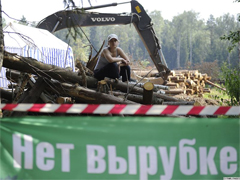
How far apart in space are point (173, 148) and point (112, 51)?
16.7 ft

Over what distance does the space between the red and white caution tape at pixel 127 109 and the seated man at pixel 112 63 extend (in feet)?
13.6

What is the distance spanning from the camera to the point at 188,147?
3590 mm

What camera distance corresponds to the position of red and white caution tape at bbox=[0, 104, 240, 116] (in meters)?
3.71

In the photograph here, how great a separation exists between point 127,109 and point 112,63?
4465 millimetres

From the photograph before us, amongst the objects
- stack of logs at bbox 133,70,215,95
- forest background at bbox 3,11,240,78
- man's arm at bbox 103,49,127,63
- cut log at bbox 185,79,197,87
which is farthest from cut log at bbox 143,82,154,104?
forest background at bbox 3,11,240,78

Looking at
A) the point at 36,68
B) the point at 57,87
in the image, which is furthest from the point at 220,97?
the point at 36,68

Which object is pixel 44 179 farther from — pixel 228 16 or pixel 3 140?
pixel 228 16

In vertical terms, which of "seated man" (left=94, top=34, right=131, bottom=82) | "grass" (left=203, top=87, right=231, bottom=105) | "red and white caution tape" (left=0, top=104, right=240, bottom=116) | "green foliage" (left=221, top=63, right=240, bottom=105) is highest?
"seated man" (left=94, top=34, right=131, bottom=82)

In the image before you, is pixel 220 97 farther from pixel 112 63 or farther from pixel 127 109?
pixel 127 109

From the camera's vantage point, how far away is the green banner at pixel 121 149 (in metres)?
3.55

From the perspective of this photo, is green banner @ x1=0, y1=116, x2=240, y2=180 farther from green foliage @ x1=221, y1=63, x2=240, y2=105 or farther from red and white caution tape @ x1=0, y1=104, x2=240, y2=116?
green foliage @ x1=221, y1=63, x2=240, y2=105

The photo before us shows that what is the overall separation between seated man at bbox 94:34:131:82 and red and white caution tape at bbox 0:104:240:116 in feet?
13.6

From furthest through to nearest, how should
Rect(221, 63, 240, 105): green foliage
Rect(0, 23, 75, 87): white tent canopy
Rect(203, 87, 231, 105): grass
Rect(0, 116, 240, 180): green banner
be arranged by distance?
Rect(0, 23, 75, 87): white tent canopy < Rect(203, 87, 231, 105): grass < Rect(221, 63, 240, 105): green foliage < Rect(0, 116, 240, 180): green banner

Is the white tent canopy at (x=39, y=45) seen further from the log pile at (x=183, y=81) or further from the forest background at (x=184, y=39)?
the forest background at (x=184, y=39)
